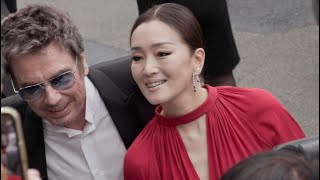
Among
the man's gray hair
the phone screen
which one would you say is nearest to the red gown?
the man's gray hair

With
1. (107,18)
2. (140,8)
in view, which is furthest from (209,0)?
(107,18)

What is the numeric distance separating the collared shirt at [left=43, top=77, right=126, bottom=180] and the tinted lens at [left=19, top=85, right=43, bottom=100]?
0.64 ft

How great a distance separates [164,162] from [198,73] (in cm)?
32

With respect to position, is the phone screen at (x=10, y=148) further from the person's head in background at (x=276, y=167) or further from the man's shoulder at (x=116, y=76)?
the man's shoulder at (x=116, y=76)

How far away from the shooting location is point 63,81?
220cm

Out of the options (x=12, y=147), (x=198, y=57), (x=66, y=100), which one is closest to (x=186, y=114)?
(x=198, y=57)

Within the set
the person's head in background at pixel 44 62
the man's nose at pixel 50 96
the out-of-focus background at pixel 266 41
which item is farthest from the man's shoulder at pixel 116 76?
the out-of-focus background at pixel 266 41

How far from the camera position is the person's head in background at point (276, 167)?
151 cm

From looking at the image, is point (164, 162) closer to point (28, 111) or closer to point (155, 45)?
point (155, 45)

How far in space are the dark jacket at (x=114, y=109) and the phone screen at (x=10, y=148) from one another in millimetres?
1075

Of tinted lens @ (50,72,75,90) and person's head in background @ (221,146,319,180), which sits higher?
tinted lens @ (50,72,75,90)

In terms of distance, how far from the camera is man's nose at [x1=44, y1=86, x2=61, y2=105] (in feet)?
7.11

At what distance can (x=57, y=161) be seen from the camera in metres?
2.39

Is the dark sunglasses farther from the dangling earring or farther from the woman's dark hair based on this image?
the dangling earring
